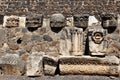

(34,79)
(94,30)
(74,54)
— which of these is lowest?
(34,79)

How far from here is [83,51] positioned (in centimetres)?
503

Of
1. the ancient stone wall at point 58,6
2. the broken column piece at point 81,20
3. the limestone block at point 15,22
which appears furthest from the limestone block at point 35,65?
the ancient stone wall at point 58,6

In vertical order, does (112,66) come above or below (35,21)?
below

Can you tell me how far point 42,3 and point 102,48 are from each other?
1221 centimetres

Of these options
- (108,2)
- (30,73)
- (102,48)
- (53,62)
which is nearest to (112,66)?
(102,48)

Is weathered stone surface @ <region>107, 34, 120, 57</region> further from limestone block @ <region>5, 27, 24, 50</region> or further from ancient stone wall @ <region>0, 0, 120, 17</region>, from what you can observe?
ancient stone wall @ <region>0, 0, 120, 17</region>

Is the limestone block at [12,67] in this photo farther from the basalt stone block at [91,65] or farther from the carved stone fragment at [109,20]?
the carved stone fragment at [109,20]

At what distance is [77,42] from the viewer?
4973mm

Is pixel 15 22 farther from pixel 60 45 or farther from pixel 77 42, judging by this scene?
pixel 77 42

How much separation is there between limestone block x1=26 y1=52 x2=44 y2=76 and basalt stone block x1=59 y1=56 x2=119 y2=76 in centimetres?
31

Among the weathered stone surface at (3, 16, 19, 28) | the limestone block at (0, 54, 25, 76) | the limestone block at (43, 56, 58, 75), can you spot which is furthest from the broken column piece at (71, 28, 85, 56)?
the weathered stone surface at (3, 16, 19, 28)

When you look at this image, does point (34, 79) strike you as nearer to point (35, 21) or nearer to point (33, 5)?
point (35, 21)

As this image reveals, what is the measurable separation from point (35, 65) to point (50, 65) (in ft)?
0.68

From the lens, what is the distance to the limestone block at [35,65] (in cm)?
496
